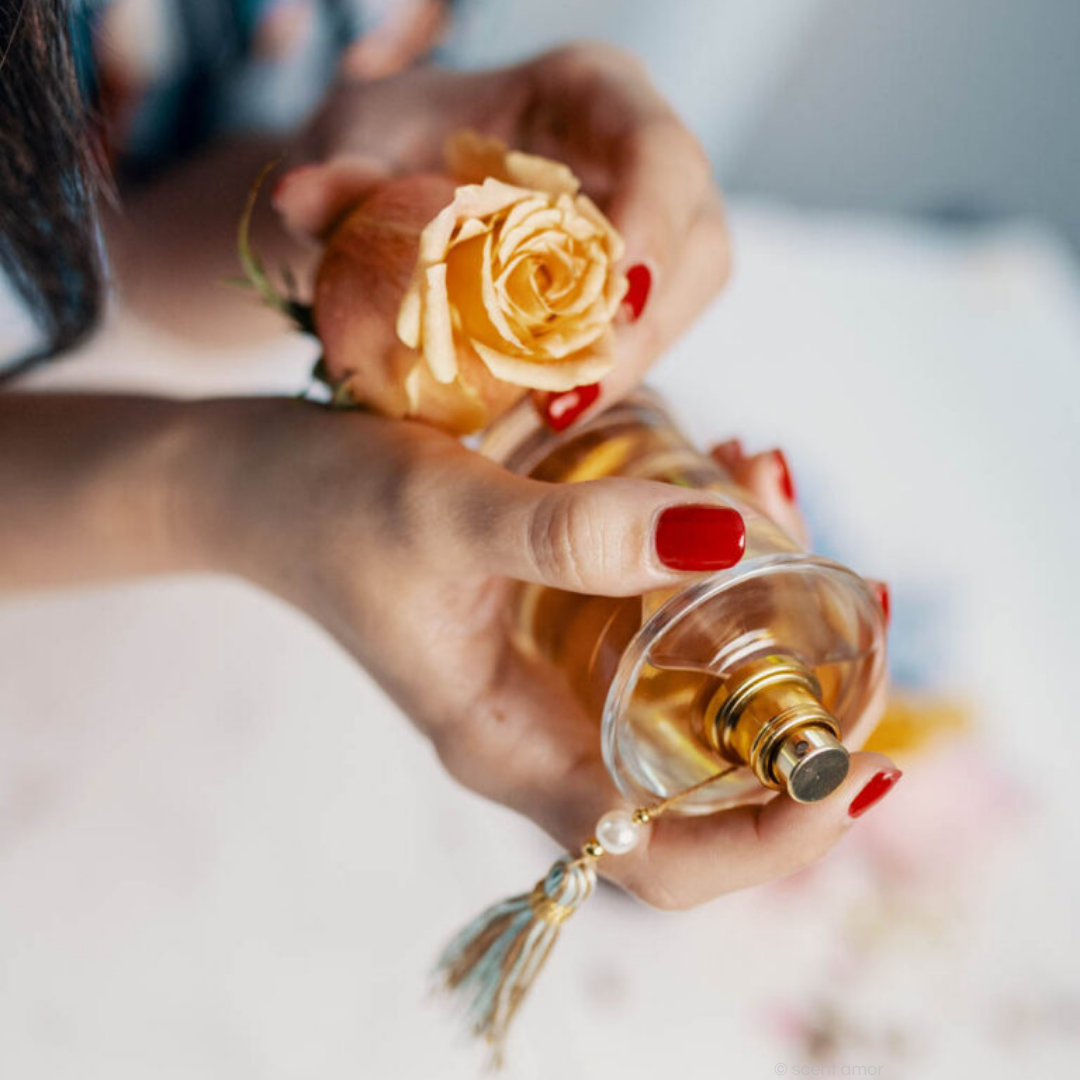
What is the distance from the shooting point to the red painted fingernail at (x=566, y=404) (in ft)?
1.31

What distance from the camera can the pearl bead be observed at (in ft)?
1.23

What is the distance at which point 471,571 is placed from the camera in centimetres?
39

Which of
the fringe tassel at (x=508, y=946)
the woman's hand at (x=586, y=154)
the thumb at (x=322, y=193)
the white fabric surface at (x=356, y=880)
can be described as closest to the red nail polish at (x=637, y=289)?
the woman's hand at (x=586, y=154)

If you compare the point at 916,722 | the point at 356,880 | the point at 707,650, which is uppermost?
the point at 707,650

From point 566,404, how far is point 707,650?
0.11m

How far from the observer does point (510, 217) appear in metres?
0.34

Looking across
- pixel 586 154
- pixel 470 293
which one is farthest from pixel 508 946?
pixel 586 154

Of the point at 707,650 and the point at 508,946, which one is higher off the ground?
the point at 707,650

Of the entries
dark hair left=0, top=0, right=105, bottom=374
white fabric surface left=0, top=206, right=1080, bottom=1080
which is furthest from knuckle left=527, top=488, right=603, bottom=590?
white fabric surface left=0, top=206, right=1080, bottom=1080

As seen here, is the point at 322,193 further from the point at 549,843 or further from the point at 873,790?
the point at 549,843

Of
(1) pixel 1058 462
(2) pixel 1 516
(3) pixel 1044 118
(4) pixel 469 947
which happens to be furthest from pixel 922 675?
(3) pixel 1044 118

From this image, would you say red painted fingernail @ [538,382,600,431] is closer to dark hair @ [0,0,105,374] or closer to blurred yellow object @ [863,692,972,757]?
dark hair @ [0,0,105,374]

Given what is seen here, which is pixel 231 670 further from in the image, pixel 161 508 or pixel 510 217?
pixel 510 217

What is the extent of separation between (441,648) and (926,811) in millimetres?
417
